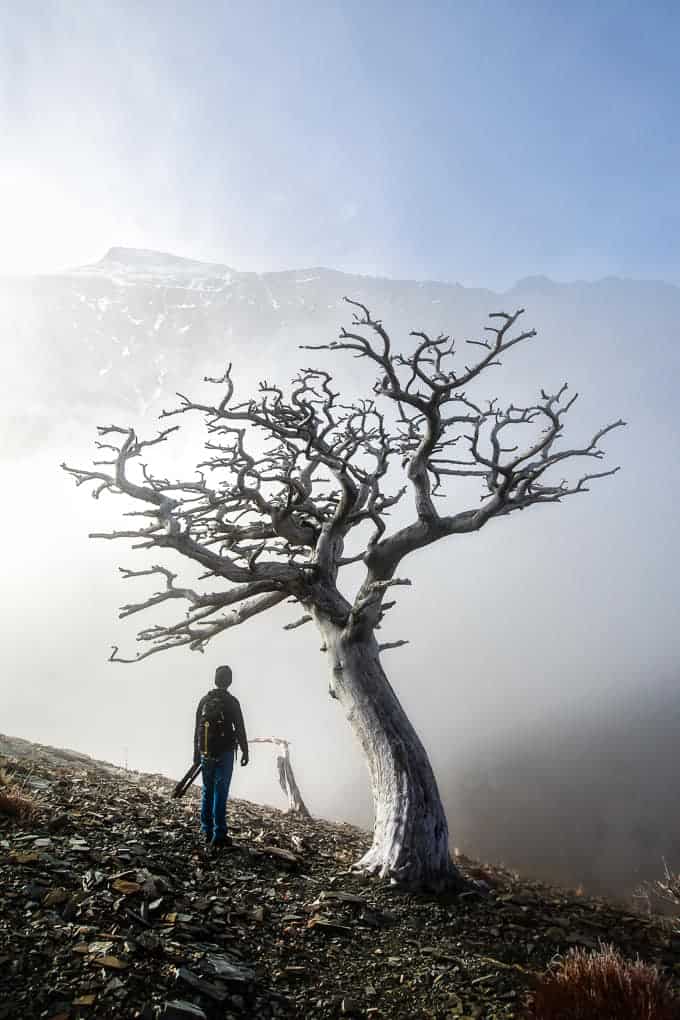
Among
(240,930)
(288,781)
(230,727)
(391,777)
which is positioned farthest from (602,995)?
(288,781)

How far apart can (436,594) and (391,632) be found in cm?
2377

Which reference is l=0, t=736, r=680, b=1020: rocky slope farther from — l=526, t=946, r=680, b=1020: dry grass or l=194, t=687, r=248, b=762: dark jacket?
l=194, t=687, r=248, b=762: dark jacket

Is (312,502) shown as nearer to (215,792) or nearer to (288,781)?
(215,792)

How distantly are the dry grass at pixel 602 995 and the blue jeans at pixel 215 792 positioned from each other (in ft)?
17.3

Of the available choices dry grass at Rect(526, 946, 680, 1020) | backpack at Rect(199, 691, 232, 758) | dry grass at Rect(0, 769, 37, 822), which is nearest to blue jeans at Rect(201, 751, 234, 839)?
backpack at Rect(199, 691, 232, 758)

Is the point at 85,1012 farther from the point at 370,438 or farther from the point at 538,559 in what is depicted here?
the point at 538,559

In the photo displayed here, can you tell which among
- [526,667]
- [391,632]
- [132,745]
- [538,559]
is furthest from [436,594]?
[132,745]

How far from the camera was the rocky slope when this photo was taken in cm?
474

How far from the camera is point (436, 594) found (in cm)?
16812

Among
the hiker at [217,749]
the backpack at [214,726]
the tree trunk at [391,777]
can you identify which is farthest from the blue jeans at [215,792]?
the tree trunk at [391,777]

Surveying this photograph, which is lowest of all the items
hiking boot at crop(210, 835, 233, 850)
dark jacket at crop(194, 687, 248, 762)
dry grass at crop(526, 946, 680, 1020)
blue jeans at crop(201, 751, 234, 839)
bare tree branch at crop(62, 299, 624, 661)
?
dry grass at crop(526, 946, 680, 1020)

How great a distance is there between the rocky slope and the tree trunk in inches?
19.7

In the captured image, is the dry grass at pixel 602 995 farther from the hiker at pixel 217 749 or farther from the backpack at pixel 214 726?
the backpack at pixel 214 726

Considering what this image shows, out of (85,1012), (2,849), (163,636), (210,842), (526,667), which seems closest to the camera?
(85,1012)
